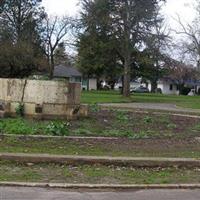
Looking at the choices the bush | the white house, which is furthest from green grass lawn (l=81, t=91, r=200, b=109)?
the white house

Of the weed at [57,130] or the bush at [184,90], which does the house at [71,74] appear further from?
the weed at [57,130]

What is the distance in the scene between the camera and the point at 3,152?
483 inches

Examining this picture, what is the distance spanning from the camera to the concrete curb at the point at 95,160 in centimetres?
1171

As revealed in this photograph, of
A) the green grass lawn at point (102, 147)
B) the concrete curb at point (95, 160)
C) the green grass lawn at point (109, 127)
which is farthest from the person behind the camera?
the green grass lawn at point (109, 127)

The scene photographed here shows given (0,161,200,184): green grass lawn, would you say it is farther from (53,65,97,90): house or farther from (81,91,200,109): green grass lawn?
(53,65,97,90): house

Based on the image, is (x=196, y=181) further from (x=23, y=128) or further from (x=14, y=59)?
(x=14, y=59)

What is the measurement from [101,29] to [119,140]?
162 feet

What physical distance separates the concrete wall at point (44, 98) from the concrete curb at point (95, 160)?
6980mm

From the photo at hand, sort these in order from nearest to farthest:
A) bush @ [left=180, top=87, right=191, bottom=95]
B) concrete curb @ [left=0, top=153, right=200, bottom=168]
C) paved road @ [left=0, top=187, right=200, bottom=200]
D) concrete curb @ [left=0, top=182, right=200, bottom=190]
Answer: paved road @ [left=0, top=187, right=200, bottom=200]
concrete curb @ [left=0, top=182, right=200, bottom=190]
concrete curb @ [left=0, top=153, right=200, bottom=168]
bush @ [left=180, top=87, right=191, bottom=95]

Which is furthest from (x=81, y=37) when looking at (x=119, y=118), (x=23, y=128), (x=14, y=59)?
(x=23, y=128)

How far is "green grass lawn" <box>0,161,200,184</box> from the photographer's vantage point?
33.7 feet

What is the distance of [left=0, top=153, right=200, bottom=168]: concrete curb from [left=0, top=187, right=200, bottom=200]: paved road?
89.4 inches

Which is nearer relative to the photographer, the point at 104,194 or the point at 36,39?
the point at 104,194

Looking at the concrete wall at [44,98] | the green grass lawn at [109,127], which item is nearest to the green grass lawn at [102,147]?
the green grass lawn at [109,127]
